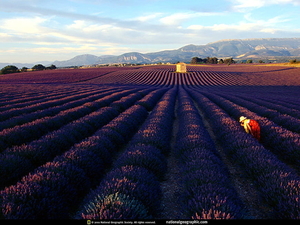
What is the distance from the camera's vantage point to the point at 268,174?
3438 mm

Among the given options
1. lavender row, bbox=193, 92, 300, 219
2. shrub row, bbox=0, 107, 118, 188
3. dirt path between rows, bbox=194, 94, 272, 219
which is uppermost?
shrub row, bbox=0, 107, 118, 188

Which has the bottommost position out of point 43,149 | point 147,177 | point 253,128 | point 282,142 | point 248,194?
point 248,194

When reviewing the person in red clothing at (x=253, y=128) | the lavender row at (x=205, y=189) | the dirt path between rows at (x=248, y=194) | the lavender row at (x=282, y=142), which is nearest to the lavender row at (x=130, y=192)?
the lavender row at (x=205, y=189)

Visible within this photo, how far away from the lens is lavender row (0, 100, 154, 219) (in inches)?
98.0

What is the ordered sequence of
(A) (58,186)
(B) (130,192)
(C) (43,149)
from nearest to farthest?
(B) (130,192) < (A) (58,186) < (C) (43,149)

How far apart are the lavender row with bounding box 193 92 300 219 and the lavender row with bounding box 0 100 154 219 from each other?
293 centimetres

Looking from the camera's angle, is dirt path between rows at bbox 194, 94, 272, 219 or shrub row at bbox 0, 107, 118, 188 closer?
dirt path between rows at bbox 194, 94, 272, 219

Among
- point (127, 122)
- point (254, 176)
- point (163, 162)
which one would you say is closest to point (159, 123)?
point (127, 122)

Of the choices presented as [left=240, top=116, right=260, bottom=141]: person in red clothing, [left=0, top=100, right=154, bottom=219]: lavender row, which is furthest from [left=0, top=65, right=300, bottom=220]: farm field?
[left=240, top=116, right=260, bottom=141]: person in red clothing

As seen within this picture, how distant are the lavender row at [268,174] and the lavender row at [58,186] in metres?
2.93

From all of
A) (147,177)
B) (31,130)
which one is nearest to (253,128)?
(147,177)

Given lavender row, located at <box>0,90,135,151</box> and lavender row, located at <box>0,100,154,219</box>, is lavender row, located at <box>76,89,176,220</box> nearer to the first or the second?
lavender row, located at <box>0,100,154,219</box>

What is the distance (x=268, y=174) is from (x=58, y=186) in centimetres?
341

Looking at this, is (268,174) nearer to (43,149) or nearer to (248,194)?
(248,194)
